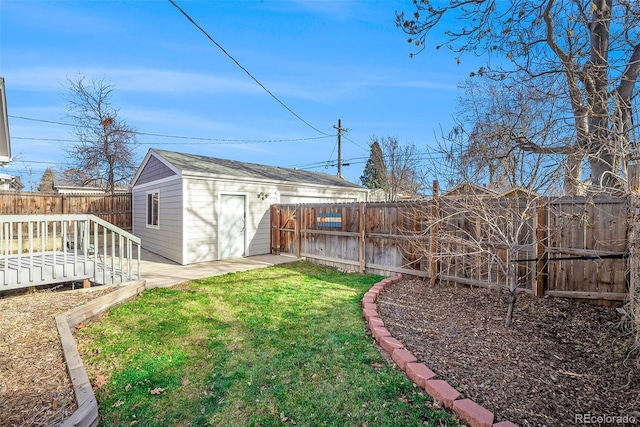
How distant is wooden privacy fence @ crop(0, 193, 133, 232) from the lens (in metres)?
11.3

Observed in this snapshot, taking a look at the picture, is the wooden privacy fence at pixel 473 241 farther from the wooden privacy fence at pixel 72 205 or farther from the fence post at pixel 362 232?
the wooden privacy fence at pixel 72 205

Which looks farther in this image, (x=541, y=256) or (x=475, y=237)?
(x=475, y=237)

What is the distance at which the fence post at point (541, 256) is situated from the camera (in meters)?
4.64

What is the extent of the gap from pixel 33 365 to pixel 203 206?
20.8ft

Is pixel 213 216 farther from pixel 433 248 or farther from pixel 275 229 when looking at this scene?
pixel 433 248

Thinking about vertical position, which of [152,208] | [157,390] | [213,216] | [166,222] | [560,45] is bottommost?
[157,390]

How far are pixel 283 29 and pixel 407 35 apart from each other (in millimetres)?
5565

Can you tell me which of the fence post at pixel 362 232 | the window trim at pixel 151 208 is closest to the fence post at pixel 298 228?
the fence post at pixel 362 232

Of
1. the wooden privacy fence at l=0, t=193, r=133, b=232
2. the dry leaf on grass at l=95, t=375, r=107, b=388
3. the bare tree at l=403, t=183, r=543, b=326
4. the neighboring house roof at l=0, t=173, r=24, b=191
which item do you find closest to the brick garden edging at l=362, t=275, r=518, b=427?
the bare tree at l=403, t=183, r=543, b=326

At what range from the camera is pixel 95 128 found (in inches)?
619

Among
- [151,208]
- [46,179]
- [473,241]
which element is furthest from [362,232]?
[46,179]

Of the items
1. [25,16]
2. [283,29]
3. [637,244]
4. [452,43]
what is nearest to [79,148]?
[25,16]

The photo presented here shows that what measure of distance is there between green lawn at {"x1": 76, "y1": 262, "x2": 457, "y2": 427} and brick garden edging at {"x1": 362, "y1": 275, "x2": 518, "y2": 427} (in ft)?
0.32

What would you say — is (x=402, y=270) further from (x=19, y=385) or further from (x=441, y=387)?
(x=19, y=385)
